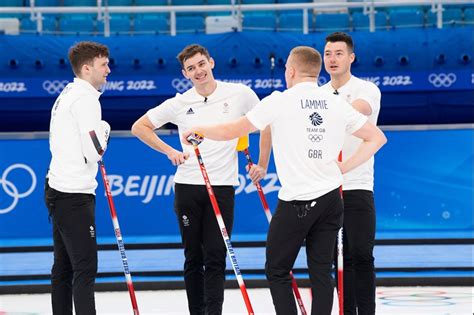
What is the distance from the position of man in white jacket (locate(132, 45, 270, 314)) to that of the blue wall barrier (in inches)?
149

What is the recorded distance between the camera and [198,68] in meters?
6.27

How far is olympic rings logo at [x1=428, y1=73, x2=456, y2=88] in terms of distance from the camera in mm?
13055

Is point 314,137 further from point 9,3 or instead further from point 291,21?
point 9,3

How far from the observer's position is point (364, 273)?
6.02 metres

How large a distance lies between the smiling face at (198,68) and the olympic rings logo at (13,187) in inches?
170

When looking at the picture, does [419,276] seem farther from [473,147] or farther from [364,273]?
[364,273]

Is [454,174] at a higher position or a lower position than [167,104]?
lower

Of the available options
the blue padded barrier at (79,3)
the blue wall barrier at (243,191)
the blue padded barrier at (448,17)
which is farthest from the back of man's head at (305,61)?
the blue padded barrier at (79,3)

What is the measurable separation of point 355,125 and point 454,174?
493cm

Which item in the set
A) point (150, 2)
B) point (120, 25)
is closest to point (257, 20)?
point (150, 2)

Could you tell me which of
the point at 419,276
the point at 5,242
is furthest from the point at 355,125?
the point at 5,242

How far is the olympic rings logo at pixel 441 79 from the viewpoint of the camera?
13055 mm

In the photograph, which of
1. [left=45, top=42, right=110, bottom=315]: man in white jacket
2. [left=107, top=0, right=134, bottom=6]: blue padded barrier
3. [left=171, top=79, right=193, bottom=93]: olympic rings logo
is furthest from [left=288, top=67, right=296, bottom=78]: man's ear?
[left=107, top=0, right=134, bottom=6]: blue padded barrier

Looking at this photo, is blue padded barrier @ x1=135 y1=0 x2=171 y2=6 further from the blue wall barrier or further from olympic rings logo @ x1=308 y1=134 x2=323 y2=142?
olympic rings logo @ x1=308 y1=134 x2=323 y2=142
